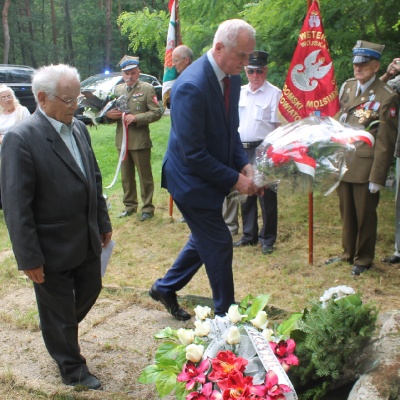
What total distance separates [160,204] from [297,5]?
130 inches

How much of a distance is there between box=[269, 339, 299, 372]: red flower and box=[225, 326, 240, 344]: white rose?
0.56 feet

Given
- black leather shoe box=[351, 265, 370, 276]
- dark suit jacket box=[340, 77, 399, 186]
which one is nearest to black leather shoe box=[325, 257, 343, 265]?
black leather shoe box=[351, 265, 370, 276]

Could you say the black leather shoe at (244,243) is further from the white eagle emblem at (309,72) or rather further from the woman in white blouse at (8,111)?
the woman in white blouse at (8,111)

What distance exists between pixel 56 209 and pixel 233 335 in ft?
4.08

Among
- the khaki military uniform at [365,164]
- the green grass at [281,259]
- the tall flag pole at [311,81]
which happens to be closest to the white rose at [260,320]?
the green grass at [281,259]

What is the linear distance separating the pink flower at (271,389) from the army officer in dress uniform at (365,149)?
2987 millimetres

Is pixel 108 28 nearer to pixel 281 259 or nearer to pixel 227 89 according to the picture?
pixel 281 259

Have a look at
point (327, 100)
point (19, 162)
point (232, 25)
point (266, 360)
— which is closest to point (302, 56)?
point (327, 100)

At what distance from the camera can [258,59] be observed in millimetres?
5953

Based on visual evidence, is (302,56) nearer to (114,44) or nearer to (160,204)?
(160,204)

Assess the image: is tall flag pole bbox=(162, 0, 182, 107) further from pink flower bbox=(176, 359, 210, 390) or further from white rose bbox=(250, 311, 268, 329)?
pink flower bbox=(176, 359, 210, 390)

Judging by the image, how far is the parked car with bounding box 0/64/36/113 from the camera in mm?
16281

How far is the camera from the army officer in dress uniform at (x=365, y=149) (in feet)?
16.1

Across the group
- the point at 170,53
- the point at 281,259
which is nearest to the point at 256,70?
the point at 170,53
